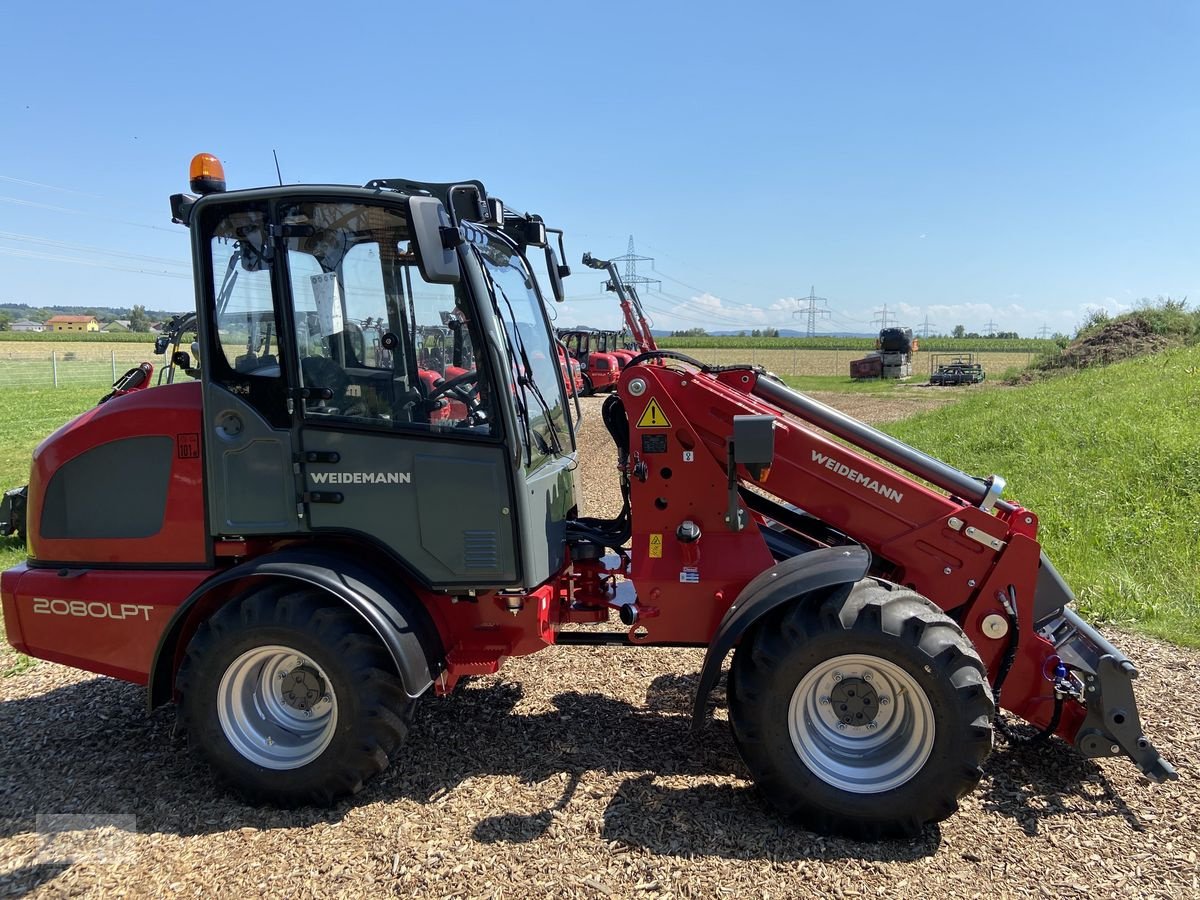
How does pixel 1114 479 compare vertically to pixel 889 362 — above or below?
below

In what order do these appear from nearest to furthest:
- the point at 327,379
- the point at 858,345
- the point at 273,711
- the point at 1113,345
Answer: the point at 327,379 < the point at 273,711 < the point at 1113,345 < the point at 858,345

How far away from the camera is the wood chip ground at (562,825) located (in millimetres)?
3002

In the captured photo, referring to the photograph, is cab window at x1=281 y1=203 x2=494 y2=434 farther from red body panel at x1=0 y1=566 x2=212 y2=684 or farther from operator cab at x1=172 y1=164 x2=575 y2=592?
red body panel at x1=0 y1=566 x2=212 y2=684

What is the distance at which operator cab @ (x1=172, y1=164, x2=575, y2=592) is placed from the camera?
353 centimetres

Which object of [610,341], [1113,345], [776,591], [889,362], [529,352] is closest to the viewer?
[776,591]

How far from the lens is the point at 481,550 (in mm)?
3598

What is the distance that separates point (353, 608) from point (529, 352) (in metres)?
1.57

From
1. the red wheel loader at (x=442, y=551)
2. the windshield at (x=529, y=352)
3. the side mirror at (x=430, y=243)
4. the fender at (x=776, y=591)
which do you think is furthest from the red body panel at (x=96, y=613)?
the fender at (x=776, y=591)

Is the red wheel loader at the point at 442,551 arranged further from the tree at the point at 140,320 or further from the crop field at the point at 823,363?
the tree at the point at 140,320

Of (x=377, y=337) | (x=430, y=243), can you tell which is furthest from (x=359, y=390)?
(x=430, y=243)

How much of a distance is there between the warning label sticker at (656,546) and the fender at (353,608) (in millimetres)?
1100

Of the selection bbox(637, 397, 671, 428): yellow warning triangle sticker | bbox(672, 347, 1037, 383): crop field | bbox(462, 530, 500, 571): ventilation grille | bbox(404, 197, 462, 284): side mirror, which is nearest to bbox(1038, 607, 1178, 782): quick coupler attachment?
bbox(637, 397, 671, 428): yellow warning triangle sticker

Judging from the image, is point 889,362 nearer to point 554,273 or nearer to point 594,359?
point 594,359

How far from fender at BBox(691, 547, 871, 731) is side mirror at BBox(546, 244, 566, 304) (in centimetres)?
211
